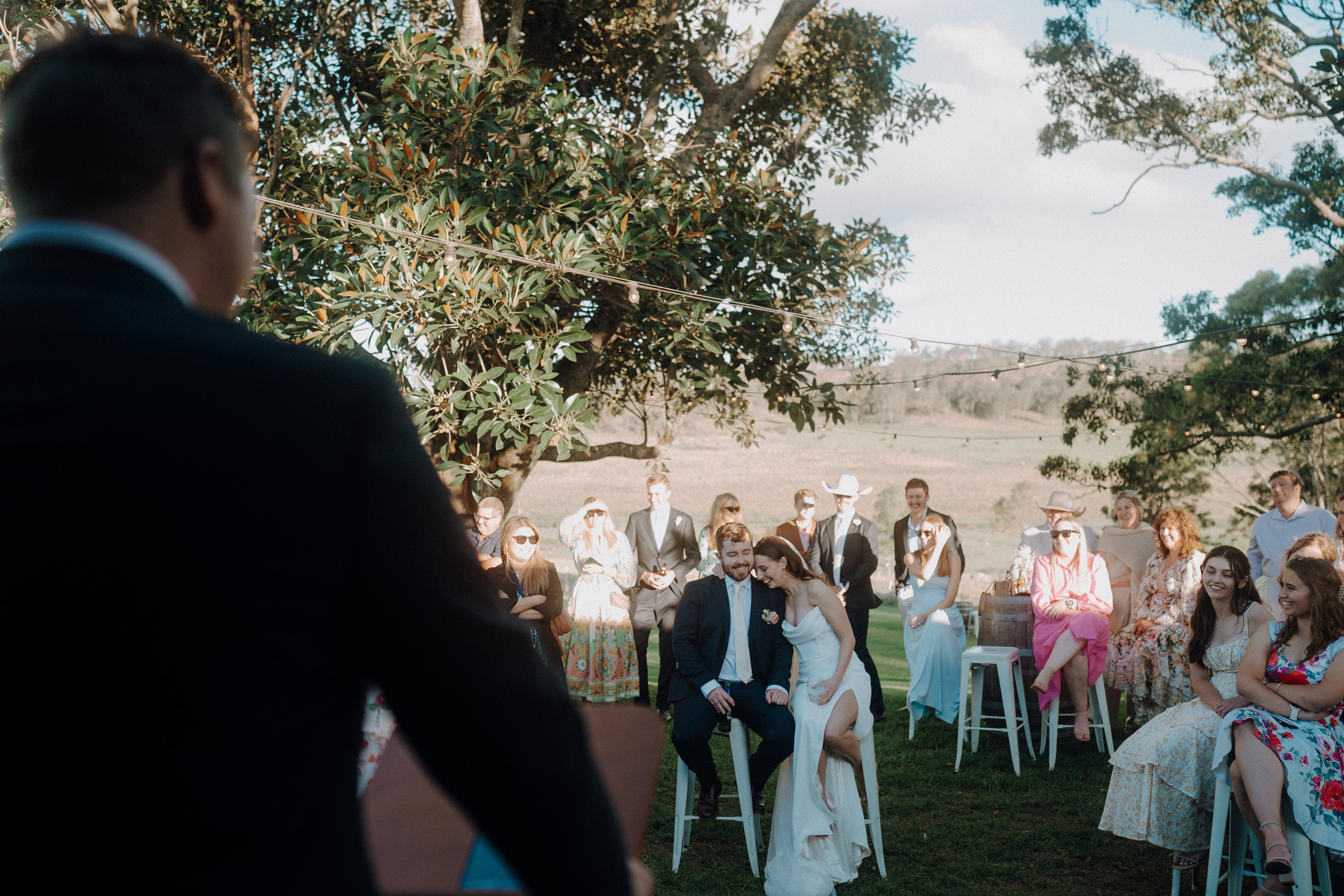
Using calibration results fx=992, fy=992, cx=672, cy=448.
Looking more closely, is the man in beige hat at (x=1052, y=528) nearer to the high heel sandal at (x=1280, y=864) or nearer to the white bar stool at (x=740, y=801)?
the white bar stool at (x=740, y=801)

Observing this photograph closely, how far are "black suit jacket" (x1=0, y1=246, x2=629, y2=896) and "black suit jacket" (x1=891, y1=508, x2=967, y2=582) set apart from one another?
7751 millimetres

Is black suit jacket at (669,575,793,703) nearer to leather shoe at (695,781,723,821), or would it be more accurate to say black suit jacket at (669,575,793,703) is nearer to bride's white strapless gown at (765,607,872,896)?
bride's white strapless gown at (765,607,872,896)

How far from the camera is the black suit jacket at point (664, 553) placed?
7.62 meters

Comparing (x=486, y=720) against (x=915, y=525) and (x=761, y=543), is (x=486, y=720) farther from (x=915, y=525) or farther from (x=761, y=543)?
(x=915, y=525)

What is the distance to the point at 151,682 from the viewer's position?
564mm

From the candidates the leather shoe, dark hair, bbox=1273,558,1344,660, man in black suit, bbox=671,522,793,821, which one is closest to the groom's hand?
man in black suit, bbox=671,522,793,821

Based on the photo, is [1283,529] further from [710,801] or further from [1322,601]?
[710,801]

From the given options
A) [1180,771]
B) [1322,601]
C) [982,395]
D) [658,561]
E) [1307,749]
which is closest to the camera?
[1307,749]

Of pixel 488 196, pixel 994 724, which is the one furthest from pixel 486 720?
pixel 994 724

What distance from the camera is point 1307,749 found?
4137 mm

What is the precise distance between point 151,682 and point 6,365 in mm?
209

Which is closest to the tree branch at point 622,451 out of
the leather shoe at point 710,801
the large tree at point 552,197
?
the large tree at point 552,197

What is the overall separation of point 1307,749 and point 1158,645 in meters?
2.68

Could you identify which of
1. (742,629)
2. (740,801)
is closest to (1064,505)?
(742,629)
